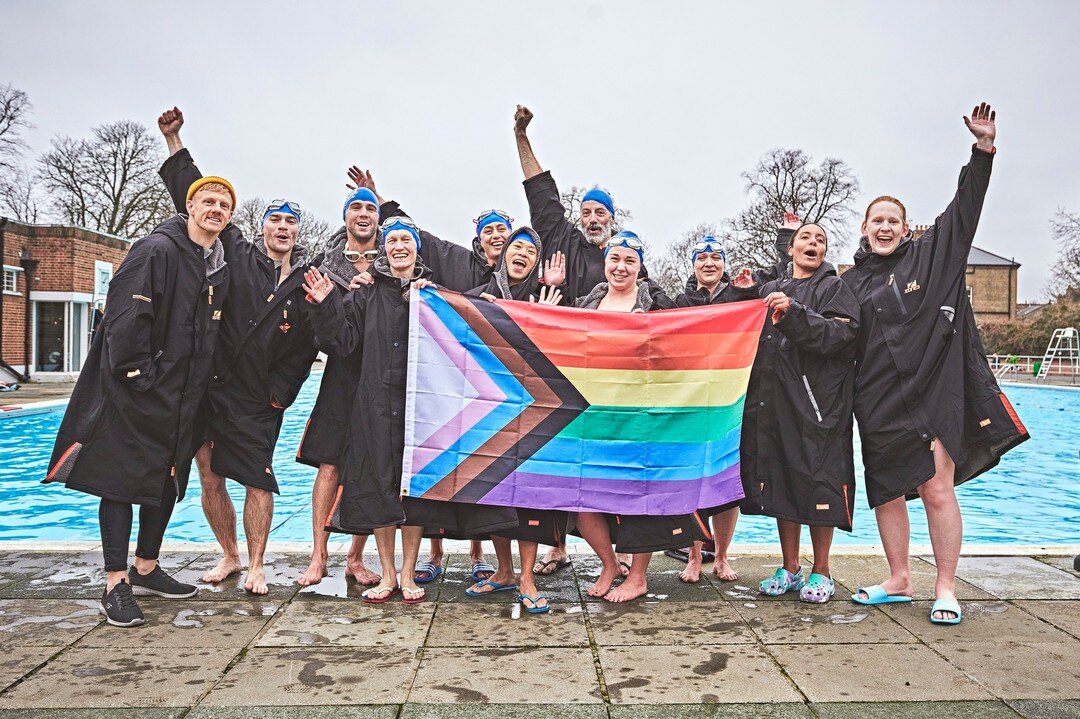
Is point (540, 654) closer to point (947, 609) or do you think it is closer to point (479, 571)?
point (479, 571)

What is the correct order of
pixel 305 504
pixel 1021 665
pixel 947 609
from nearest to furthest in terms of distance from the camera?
pixel 1021 665, pixel 947 609, pixel 305 504

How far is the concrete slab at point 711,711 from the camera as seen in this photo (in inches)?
123

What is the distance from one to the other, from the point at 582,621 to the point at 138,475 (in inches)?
101

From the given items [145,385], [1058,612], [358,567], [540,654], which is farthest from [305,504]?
[1058,612]

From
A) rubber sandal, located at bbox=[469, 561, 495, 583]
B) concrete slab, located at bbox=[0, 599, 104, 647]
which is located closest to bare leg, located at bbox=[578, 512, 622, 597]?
rubber sandal, located at bbox=[469, 561, 495, 583]

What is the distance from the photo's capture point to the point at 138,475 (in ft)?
14.4

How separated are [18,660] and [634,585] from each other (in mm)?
3170

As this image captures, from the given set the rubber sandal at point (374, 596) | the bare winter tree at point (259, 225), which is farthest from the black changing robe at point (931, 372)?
the bare winter tree at point (259, 225)

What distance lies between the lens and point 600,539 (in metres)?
4.91

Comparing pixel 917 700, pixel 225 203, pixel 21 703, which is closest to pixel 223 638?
pixel 21 703

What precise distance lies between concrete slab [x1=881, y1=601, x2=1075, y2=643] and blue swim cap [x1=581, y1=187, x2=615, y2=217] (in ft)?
10.9

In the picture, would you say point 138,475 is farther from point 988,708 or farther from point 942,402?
point 942,402

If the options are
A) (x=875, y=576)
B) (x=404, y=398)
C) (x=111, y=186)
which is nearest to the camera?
(x=404, y=398)

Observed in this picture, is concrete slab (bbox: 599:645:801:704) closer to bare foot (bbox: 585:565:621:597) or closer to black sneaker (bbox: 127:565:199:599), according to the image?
bare foot (bbox: 585:565:621:597)
